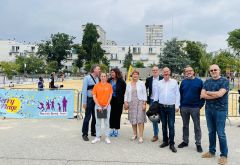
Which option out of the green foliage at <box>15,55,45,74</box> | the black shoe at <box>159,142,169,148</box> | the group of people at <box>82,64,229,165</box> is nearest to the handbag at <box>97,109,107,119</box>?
the group of people at <box>82,64,229,165</box>

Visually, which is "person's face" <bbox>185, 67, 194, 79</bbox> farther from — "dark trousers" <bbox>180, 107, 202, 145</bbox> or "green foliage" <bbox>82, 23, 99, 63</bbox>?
"green foliage" <bbox>82, 23, 99, 63</bbox>

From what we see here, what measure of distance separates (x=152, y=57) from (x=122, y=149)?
114 meters

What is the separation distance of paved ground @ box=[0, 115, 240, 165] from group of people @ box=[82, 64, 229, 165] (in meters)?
0.30

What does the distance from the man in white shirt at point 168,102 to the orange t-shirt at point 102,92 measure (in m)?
1.25

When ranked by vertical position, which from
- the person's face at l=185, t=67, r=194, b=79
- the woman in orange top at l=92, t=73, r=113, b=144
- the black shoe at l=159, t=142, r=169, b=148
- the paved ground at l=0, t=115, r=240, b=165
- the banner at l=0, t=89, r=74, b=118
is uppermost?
the person's face at l=185, t=67, r=194, b=79

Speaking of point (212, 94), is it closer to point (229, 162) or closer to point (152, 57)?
point (229, 162)

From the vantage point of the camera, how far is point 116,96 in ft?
28.4

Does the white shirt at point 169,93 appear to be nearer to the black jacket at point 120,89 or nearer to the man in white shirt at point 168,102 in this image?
the man in white shirt at point 168,102

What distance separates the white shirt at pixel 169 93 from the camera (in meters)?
7.50

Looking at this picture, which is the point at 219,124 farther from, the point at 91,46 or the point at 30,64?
the point at 91,46

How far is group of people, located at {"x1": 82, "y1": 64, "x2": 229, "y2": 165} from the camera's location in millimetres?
6504

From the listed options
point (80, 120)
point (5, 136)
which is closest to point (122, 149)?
point (5, 136)

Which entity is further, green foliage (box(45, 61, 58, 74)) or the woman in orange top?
green foliage (box(45, 61, 58, 74))

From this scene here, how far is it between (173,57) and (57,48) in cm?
5344
